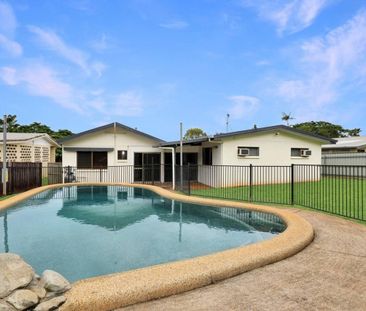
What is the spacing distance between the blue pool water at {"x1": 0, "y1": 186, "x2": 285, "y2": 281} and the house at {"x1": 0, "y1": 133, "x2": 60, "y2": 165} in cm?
1018

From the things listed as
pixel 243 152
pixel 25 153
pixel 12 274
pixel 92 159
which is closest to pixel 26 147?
pixel 25 153

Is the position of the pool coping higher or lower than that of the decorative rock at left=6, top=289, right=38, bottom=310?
lower

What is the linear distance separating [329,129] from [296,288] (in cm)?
4912

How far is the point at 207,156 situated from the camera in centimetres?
1942

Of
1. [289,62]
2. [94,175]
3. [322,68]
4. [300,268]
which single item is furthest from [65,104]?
[300,268]

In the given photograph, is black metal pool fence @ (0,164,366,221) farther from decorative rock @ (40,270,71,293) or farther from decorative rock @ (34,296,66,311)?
decorative rock @ (34,296,66,311)

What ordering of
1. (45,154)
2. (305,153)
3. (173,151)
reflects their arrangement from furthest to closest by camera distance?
(45,154) < (305,153) < (173,151)

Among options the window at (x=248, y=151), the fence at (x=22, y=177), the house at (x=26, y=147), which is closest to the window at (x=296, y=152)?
the window at (x=248, y=151)

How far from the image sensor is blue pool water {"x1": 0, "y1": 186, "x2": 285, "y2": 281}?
19.5ft

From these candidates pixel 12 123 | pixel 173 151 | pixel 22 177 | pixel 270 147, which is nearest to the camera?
pixel 22 177

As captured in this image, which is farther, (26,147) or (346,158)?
(346,158)

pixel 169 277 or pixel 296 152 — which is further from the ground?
pixel 296 152

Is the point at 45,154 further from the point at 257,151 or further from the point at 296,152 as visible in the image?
the point at 296,152

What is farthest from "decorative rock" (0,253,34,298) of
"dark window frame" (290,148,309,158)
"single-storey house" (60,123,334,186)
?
"dark window frame" (290,148,309,158)
